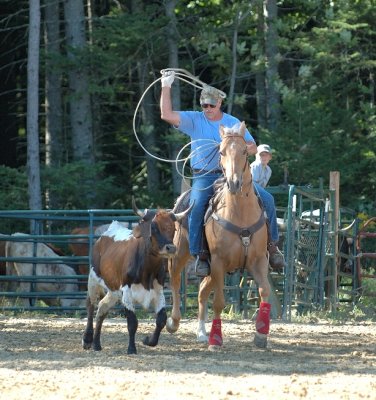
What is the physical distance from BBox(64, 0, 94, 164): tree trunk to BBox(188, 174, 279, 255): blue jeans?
1573 cm

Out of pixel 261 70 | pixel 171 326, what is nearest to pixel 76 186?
pixel 261 70

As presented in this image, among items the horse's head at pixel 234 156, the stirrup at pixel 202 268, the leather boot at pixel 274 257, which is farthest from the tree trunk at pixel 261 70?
the horse's head at pixel 234 156

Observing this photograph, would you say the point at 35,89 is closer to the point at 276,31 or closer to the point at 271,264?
the point at 276,31

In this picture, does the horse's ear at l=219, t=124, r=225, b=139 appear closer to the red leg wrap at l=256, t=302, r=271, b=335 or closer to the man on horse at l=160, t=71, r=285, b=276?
the man on horse at l=160, t=71, r=285, b=276

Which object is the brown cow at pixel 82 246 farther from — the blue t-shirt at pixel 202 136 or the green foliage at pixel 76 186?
the blue t-shirt at pixel 202 136

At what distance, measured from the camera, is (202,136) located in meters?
12.4

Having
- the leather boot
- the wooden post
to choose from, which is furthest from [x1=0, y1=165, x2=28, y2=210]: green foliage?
the leather boot

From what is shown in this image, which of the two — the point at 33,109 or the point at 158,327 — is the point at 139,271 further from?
the point at 33,109

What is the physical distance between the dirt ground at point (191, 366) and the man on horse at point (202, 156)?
106cm

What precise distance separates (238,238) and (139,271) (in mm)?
1064

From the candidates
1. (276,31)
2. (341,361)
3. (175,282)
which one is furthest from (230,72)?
(341,361)

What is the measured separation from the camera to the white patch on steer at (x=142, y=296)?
11.4 meters

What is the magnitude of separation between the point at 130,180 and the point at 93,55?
6.41m

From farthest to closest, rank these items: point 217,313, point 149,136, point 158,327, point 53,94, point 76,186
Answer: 1. point 149,136
2. point 53,94
3. point 76,186
4. point 217,313
5. point 158,327
